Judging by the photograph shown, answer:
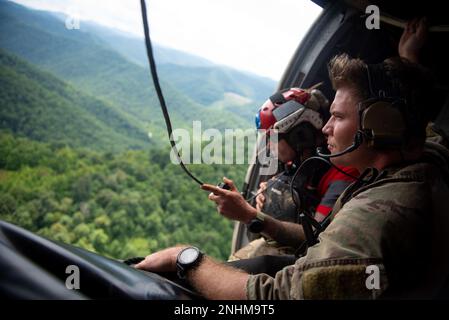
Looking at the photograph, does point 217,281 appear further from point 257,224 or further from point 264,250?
point 264,250

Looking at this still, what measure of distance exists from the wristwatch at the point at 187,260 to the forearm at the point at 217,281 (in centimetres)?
2

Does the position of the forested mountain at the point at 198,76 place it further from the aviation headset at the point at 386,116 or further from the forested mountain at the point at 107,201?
the aviation headset at the point at 386,116

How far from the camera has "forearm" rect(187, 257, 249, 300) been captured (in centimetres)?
104

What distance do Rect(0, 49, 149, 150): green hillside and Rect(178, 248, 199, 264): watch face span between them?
29192 millimetres

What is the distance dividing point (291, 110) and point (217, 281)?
1.52m

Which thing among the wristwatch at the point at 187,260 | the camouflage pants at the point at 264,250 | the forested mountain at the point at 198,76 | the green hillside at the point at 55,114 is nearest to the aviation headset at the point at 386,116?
the wristwatch at the point at 187,260

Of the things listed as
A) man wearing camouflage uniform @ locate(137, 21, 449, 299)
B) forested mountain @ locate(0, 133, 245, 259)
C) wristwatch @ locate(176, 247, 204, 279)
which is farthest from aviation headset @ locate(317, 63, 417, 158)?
forested mountain @ locate(0, 133, 245, 259)

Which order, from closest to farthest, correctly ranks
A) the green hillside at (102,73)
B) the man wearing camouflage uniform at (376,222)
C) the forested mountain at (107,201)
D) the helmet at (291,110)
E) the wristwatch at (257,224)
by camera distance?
the man wearing camouflage uniform at (376,222) → the wristwatch at (257,224) → the helmet at (291,110) → the forested mountain at (107,201) → the green hillside at (102,73)

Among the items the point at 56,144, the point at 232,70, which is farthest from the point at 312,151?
the point at 232,70

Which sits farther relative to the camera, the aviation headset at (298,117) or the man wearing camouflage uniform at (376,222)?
the aviation headset at (298,117)

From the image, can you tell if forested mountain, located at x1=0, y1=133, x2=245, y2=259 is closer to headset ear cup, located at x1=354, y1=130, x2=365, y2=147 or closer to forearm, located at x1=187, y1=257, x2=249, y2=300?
forearm, located at x1=187, y1=257, x2=249, y2=300

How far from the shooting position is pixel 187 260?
122cm

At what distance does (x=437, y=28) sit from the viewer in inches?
77.5

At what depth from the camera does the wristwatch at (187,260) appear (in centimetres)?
120
